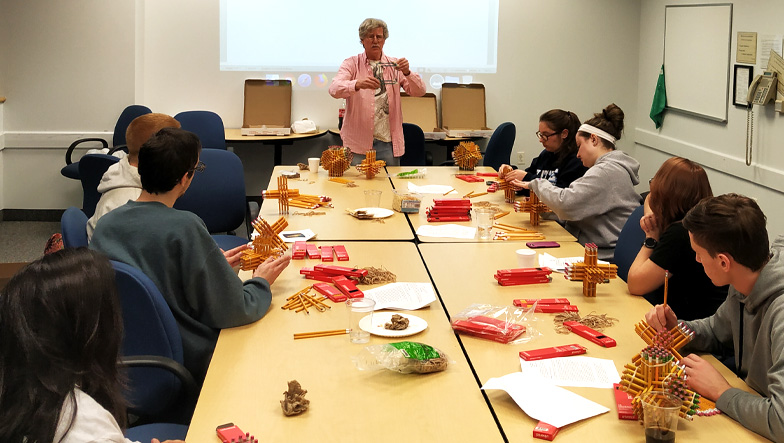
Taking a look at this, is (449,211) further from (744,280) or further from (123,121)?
(123,121)

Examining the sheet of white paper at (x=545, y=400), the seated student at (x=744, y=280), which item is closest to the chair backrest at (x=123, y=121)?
the sheet of white paper at (x=545, y=400)

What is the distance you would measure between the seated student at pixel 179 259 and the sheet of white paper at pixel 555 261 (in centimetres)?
119

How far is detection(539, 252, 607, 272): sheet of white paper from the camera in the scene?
311 cm

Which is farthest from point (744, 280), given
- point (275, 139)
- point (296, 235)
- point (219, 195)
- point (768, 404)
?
point (275, 139)

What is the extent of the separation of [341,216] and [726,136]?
3583 mm

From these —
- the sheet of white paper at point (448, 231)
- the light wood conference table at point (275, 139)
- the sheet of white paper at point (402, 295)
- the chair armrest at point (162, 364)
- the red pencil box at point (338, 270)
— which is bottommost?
the chair armrest at point (162, 364)

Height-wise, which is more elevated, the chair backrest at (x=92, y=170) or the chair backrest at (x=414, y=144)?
the chair backrest at (x=414, y=144)

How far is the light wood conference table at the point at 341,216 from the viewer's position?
366cm

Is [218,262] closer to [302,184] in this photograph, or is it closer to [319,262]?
[319,262]

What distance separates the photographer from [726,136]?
6.09 metres

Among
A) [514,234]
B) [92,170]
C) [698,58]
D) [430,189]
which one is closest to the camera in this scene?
Answer: [514,234]

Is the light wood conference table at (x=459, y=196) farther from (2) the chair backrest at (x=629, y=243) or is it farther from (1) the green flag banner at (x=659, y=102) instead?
(1) the green flag banner at (x=659, y=102)

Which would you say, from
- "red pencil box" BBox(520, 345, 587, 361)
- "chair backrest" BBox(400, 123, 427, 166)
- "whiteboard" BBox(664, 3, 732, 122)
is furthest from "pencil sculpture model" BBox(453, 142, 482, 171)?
"red pencil box" BBox(520, 345, 587, 361)

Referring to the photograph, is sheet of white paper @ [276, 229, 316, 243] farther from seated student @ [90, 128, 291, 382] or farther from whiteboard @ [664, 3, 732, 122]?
whiteboard @ [664, 3, 732, 122]
